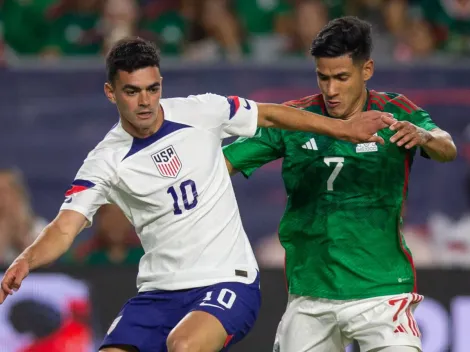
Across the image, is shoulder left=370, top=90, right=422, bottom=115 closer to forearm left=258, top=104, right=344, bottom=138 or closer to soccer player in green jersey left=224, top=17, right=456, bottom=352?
soccer player in green jersey left=224, top=17, right=456, bottom=352

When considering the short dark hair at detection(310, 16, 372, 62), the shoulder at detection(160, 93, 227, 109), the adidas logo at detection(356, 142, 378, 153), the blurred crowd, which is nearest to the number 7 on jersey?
the adidas logo at detection(356, 142, 378, 153)

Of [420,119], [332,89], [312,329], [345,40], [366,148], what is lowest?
[312,329]

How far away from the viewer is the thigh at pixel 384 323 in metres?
5.29

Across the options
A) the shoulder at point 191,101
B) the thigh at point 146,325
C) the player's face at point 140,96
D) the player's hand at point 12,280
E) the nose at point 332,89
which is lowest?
the thigh at point 146,325

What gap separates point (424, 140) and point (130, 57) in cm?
155

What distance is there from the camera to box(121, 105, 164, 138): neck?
208 inches

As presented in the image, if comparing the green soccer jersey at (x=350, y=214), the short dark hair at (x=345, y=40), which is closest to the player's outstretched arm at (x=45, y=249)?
the green soccer jersey at (x=350, y=214)

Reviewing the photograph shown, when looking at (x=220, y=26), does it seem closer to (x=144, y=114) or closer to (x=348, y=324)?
(x=144, y=114)

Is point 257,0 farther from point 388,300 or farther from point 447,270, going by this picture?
point 388,300

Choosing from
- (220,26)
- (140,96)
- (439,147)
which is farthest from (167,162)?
(220,26)

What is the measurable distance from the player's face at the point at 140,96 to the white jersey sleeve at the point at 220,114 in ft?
0.68

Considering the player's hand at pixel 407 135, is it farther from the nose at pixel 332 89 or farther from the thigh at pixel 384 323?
the thigh at pixel 384 323

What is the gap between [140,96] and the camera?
5.19m

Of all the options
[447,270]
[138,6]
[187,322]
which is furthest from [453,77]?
[187,322]
